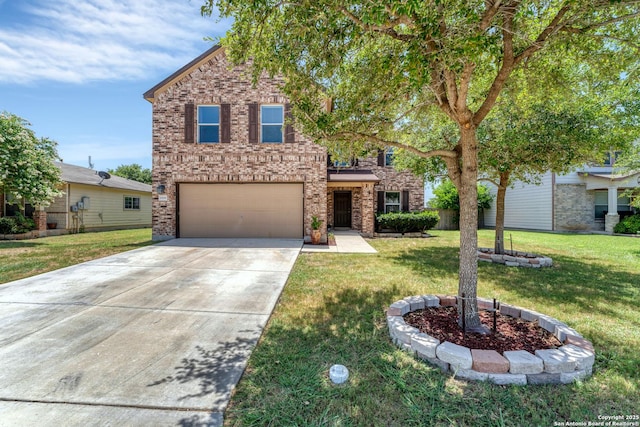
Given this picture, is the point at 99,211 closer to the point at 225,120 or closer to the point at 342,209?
the point at 225,120

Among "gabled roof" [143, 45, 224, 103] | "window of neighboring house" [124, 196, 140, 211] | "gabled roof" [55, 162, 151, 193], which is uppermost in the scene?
"gabled roof" [143, 45, 224, 103]

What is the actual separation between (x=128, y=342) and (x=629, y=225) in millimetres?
22071

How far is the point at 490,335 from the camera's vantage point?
310 centimetres

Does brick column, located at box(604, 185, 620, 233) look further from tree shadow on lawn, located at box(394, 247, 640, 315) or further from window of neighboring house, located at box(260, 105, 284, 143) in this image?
window of neighboring house, located at box(260, 105, 284, 143)

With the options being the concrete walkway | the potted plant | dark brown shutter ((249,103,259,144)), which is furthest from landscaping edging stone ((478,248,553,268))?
dark brown shutter ((249,103,259,144))

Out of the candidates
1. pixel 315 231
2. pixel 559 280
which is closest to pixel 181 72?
pixel 315 231

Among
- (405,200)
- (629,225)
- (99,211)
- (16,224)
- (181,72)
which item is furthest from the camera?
(99,211)

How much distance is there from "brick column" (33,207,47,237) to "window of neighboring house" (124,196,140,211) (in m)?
5.44

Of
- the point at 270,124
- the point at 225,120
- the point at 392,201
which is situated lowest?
the point at 392,201

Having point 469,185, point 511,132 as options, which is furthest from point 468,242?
point 511,132

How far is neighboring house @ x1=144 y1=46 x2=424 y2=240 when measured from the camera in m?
11.2

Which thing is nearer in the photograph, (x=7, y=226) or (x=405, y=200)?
(x=7, y=226)

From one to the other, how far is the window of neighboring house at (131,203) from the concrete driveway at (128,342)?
15.6 m

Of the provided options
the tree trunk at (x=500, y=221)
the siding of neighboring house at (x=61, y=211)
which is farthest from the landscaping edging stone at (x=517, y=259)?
the siding of neighboring house at (x=61, y=211)
